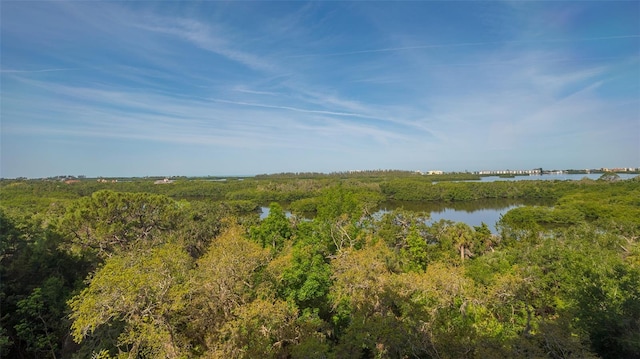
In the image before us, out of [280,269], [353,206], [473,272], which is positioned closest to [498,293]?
[473,272]

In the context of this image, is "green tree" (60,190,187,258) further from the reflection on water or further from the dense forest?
the reflection on water

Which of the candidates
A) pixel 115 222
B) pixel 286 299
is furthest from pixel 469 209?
pixel 115 222

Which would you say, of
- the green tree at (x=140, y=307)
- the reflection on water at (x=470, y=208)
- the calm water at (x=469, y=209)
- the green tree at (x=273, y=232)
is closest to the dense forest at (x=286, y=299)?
the green tree at (x=140, y=307)

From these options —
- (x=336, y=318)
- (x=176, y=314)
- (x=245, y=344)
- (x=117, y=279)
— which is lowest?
(x=336, y=318)

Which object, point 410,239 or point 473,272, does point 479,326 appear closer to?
point 473,272

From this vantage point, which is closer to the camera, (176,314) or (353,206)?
(176,314)

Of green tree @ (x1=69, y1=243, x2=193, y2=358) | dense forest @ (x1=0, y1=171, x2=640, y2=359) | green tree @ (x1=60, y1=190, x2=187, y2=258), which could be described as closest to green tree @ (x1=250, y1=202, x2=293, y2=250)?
dense forest @ (x1=0, y1=171, x2=640, y2=359)

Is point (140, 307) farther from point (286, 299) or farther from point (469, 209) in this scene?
point (469, 209)

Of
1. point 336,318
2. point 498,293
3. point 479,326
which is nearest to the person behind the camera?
point 479,326
